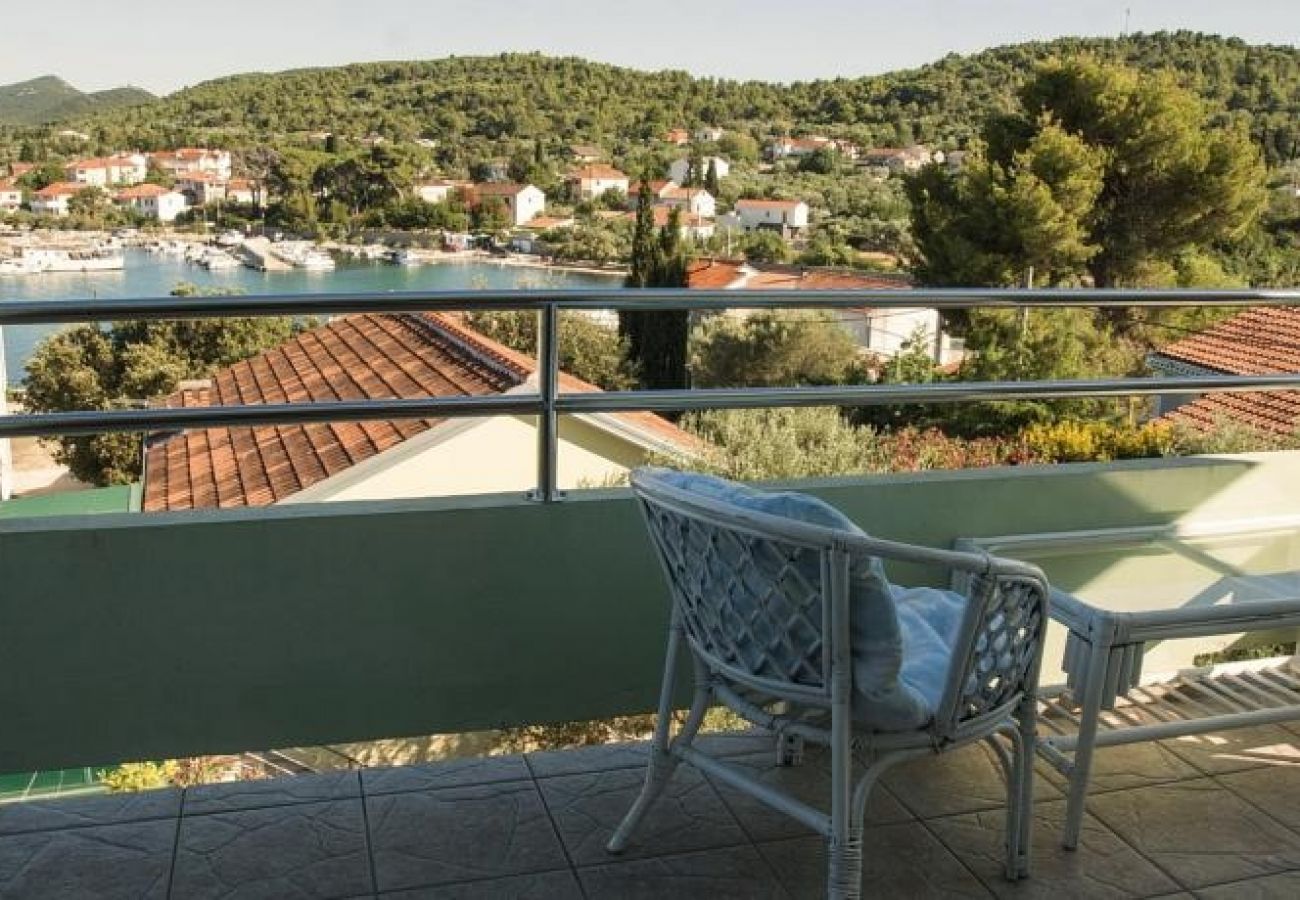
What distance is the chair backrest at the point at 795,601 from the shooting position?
1805 mm

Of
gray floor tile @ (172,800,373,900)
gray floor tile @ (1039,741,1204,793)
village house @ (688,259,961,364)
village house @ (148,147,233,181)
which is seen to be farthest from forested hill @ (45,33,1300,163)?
gray floor tile @ (172,800,373,900)

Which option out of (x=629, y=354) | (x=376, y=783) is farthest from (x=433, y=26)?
(x=376, y=783)

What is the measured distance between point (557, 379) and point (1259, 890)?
1.59 meters

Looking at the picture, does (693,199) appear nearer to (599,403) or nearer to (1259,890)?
(599,403)

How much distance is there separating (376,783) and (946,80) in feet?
122

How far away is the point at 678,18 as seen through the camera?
2020 inches

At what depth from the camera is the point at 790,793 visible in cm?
259

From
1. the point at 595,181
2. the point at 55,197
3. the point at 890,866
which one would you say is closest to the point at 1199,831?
the point at 890,866

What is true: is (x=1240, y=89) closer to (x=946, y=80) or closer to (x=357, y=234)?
(x=946, y=80)

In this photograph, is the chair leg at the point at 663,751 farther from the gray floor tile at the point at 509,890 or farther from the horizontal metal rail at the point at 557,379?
the horizontal metal rail at the point at 557,379

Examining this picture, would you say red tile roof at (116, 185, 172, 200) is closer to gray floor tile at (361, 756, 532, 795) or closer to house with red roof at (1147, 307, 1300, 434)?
house with red roof at (1147, 307, 1300, 434)

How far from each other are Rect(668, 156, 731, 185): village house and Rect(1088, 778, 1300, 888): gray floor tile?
3869 cm

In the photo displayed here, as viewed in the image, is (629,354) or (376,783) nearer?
(376,783)

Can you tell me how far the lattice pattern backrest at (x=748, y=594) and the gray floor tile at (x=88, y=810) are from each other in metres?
1.10
